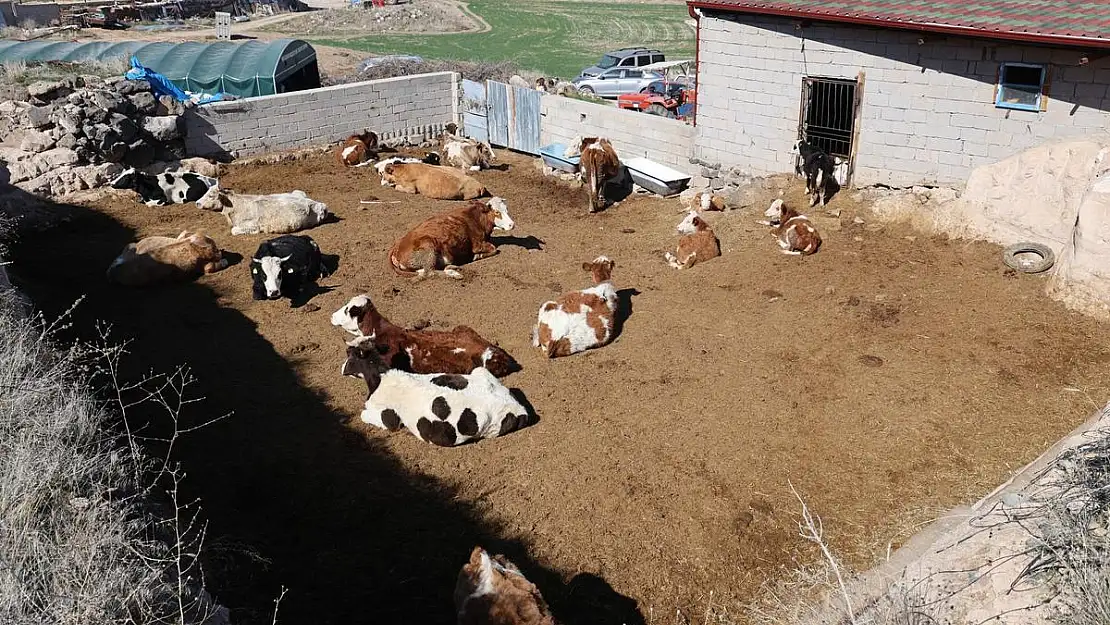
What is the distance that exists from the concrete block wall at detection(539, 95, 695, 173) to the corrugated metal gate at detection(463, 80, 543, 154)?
0.36m

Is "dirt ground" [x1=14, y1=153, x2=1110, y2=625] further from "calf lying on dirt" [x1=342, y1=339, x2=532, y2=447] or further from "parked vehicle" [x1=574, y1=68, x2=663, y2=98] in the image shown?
"parked vehicle" [x1=574, y1=68, x2=663, y2=98]

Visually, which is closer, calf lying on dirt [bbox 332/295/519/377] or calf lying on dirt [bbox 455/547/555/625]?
calf lying on dirt [bbox 455/547/555/625]

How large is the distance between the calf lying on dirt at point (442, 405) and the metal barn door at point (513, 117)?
11858mm

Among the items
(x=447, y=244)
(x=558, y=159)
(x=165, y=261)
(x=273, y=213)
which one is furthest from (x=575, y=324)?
(x=558, y=159)

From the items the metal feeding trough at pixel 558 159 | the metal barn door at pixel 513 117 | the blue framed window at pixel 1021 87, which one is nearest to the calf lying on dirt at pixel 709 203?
the metal feeding trough at pixel 558 159

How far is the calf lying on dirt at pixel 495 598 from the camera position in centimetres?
529

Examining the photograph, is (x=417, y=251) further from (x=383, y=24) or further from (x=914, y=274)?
(x=383, y=24)

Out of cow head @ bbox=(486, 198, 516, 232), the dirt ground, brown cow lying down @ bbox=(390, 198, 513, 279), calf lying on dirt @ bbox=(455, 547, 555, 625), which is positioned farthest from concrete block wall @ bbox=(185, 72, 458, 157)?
calf lying on dirt @ bbox=(455, 547, 555, 625)

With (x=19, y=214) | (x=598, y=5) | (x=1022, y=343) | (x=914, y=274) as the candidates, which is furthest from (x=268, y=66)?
(x=598, y=5)

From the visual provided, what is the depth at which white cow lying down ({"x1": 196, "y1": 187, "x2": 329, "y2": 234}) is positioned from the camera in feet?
44.9

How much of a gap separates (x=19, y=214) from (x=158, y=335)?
20.4 feet

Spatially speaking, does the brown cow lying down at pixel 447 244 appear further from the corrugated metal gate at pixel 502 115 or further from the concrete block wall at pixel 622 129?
the corrugated metal gate at pixel 502 115

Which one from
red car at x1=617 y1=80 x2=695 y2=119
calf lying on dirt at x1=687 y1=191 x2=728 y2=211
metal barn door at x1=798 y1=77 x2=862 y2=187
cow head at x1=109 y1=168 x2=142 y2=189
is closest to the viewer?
metal barn door at x1=798 y1=77 x2=862 y2=187

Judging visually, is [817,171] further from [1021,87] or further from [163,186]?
[163,186]
